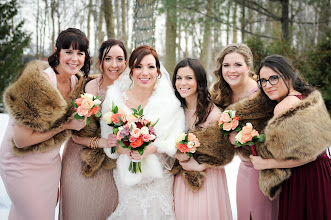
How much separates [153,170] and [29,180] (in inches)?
53.4

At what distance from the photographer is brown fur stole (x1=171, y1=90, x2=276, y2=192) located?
3115 millimetres

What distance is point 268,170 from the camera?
2.97 meters

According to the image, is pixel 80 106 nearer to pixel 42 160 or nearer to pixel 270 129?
pixel 42 160

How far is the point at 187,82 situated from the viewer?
11.0ft

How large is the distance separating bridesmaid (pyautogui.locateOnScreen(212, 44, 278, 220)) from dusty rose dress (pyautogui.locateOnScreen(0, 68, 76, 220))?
6.90 ft

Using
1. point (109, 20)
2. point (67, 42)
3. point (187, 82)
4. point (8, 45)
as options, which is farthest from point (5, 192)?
point (8, 45)

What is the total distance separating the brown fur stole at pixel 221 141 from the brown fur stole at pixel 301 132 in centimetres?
38

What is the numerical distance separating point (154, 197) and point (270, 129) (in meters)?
1.44

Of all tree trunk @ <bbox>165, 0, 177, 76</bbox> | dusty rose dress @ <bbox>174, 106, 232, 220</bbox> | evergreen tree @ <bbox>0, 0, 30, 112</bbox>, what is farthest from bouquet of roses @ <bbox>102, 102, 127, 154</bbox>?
evergreen tree @ <bbox>0, 0, 30, 112</bbox>

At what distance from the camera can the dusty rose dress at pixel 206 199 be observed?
10.1 feet

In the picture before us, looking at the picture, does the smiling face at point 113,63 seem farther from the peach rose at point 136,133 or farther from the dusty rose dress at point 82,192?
the peach rose at point 136,133

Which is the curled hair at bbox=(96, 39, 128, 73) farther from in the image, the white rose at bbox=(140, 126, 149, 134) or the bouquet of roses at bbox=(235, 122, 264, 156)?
the bouquet of roses at bbox=(235, 122, 264, 156)

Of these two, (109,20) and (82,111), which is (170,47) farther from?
(82,111)

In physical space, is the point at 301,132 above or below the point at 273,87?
below
